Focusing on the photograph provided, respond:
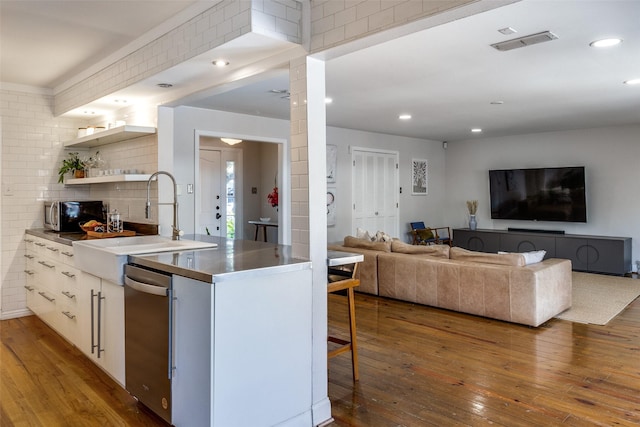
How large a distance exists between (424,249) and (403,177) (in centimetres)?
347

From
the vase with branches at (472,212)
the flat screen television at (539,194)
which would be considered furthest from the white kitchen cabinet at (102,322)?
the flat screen television at (539,194)

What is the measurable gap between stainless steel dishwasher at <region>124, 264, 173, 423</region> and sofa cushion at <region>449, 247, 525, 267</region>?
11.1 ft

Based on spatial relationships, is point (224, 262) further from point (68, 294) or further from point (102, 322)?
point (68, 294)

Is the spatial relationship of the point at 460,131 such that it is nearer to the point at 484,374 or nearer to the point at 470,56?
the point at 470,56

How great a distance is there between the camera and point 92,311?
3.12 metres

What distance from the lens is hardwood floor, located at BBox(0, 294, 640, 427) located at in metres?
2.61

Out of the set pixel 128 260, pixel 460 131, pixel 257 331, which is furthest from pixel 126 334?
pixel 460 131

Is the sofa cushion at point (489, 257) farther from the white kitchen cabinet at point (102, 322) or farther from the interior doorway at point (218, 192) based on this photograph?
the interior doorway at point (218, 192)

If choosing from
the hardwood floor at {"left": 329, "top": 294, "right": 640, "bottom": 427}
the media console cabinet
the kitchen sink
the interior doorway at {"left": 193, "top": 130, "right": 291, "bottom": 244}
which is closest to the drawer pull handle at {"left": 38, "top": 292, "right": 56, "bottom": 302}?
the kitchen sink

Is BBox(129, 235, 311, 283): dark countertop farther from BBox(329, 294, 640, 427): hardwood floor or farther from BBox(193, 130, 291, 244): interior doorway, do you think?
BBox(193, 130, 291, 244): interior doorway

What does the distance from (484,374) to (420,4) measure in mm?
2507

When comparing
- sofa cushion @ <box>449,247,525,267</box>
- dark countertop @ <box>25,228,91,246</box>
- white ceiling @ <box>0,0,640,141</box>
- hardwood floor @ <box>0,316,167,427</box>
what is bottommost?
hardwood floor @ <box>0,316,167,427</box>

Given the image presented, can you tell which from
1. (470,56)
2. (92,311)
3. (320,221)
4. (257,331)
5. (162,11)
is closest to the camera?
(257,331)

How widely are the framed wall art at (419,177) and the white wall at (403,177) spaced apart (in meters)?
0.10
